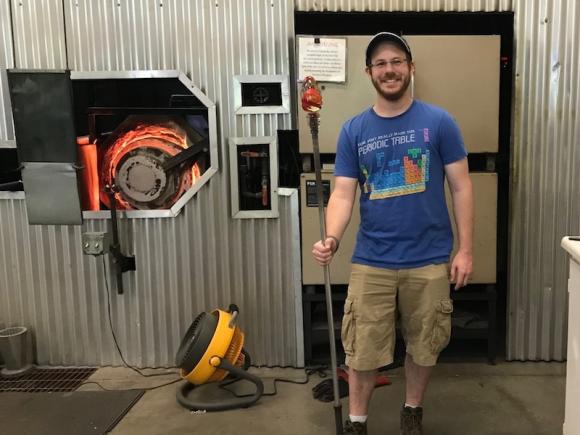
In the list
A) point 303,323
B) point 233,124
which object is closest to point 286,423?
point 303,323

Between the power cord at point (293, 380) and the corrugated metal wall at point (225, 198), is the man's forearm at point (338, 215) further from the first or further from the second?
the power cord at point (293, 380)

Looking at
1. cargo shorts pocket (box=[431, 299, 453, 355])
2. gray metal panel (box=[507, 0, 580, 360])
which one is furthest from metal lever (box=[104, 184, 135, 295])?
gray metal panel (box=[507, 0, 580, 360])

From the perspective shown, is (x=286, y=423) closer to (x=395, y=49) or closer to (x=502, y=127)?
(x=395, y=49)

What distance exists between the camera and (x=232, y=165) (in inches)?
115

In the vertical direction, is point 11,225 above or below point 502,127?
below

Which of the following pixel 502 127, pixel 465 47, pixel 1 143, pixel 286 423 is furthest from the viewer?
pixel 502 127

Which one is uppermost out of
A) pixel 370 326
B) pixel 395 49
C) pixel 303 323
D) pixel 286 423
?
pixel 395 49

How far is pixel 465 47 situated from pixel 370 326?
1620 mm

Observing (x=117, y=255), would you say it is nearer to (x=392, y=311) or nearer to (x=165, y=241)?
(x=165, y=241)

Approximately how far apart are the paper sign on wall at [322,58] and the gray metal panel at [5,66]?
1618 mm

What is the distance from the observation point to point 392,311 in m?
2.12

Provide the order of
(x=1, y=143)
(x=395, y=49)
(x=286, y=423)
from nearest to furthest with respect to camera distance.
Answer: (x=395, y=49) → (x=286, y=423) → (x=1, y=143)

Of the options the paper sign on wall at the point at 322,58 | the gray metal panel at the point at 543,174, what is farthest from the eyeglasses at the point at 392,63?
the gray metal panel at the point at 543,174

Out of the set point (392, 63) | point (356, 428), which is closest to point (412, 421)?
point (356, 428)
